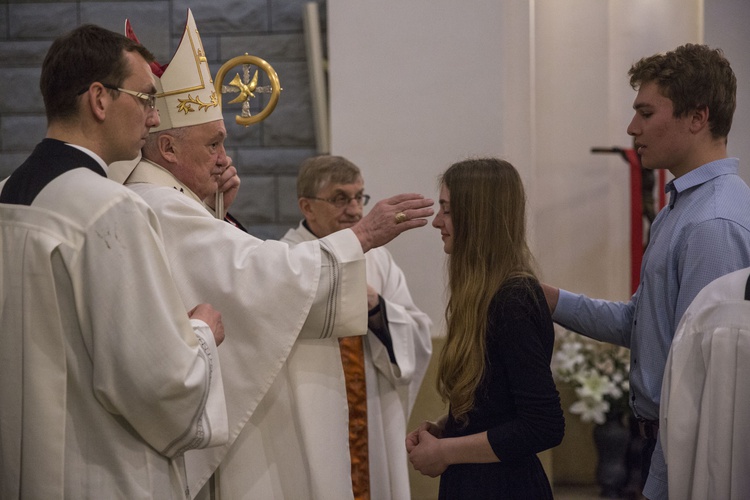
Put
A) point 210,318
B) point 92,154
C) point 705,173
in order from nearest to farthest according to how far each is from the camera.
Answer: point 92,154, point 210,318, point 705,173

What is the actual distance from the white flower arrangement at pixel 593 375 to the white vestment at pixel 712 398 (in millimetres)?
2921

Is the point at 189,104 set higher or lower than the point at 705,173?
higher

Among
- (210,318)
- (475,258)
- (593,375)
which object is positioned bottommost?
(593,375)

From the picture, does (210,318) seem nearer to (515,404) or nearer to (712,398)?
(515,404)

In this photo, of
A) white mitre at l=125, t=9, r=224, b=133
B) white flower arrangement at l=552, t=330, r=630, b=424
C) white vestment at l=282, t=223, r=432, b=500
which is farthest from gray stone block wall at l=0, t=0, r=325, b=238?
white mitre at l=125, t=9, r=224, b=133

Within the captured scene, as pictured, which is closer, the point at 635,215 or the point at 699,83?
the point at 699,83

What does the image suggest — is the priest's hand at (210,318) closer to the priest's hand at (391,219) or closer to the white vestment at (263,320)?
the white vestment at (263,320)

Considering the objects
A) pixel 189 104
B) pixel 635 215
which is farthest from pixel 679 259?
pixel 635 215

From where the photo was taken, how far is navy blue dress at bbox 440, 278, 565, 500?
2.07 m

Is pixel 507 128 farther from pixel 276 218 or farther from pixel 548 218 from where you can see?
pixel 276 218

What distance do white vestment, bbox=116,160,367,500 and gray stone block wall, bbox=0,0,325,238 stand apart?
2.80m

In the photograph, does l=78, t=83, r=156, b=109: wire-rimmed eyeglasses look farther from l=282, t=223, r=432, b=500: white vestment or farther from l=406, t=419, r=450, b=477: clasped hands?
l=282, t=223, r=432, b=500: white vestment

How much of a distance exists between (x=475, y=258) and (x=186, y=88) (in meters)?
1.11

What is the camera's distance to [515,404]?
2119 mm
